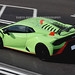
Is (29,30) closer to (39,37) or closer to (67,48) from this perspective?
(39,37)

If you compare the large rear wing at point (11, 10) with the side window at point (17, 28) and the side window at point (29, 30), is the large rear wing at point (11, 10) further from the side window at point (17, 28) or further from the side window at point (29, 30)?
the side window at point (29, 30)

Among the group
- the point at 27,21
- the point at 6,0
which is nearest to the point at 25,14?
the point at 6,0

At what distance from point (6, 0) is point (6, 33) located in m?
9.74

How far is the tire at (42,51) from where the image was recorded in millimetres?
8853

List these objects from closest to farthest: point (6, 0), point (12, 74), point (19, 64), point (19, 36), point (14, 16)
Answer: point (12, 74) → point (19, 64) → point (19, 36) → point (14, 16) → point (6, 0)

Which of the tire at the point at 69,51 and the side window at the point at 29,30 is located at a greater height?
the side window at the point at 29,30

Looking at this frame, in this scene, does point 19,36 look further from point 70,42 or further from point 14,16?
point 14,16

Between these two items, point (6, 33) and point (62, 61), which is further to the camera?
point (6, 33)

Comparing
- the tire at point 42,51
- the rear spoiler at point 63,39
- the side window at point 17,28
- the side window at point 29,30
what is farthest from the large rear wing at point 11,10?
the rear spoiler at point 63,39

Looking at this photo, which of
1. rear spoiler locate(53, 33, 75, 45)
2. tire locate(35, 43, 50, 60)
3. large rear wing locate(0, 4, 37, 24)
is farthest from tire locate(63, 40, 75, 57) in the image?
large rear wing locate(0, 4, 37, 24)

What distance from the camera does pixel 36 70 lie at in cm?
852

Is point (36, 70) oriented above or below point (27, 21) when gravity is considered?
below

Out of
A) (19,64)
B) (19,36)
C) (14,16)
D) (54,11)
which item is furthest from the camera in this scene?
(54,11)

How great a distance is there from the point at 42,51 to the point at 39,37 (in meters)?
0.54
